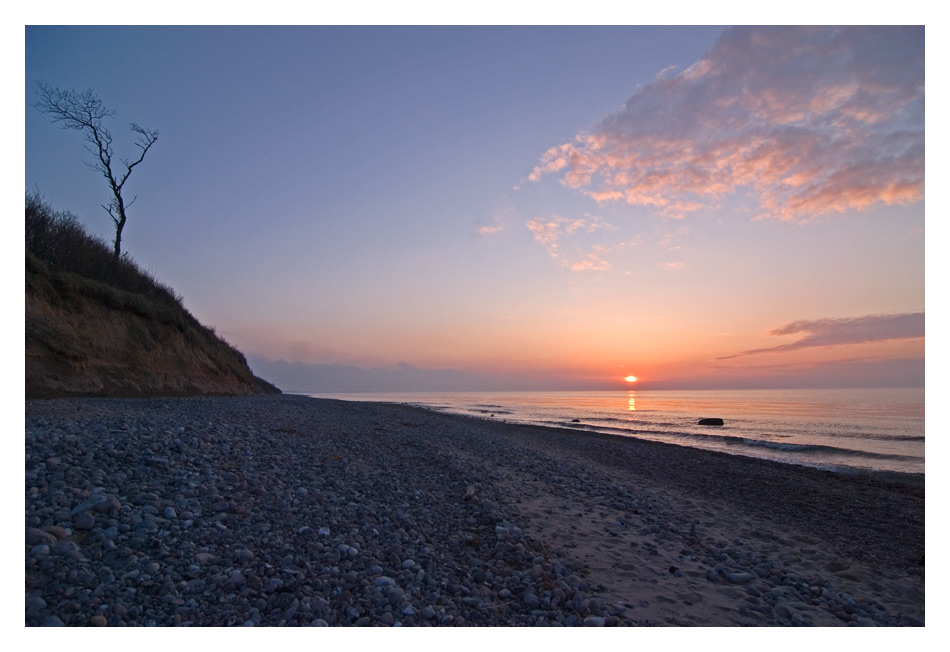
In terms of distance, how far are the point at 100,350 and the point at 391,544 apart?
15293 millimetres

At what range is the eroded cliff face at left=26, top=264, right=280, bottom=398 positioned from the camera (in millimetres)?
13359

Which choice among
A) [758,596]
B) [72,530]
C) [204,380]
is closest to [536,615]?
[758,596]

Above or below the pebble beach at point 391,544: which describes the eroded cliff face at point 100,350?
above

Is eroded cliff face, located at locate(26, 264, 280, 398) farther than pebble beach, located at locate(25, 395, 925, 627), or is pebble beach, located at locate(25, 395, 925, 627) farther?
eroded cliff face, located at locate(26, 264, 280, 398)

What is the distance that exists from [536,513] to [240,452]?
522 cm

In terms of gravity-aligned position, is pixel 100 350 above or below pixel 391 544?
above

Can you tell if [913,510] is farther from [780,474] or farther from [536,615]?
[536,615]

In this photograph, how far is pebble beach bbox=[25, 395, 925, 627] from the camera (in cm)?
421

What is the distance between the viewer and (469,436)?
18.4 m

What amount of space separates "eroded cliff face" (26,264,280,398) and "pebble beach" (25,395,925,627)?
3222 millimetres

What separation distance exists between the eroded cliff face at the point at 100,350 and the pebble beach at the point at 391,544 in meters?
3.22

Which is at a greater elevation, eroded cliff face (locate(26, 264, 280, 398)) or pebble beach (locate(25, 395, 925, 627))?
eroded cliff face (locate(26, 264, 280, 398))

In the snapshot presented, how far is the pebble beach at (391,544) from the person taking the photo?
4.21 metres

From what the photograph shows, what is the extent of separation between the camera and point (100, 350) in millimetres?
15758
